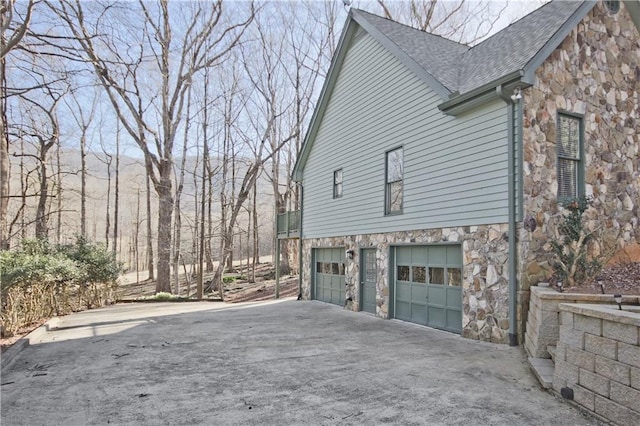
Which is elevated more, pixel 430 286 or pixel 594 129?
pixel 594 129

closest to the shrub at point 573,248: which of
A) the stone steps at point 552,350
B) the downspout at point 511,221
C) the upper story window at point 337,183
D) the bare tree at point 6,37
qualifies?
the downspout at point 511,221

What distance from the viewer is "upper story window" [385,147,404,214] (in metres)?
9.89

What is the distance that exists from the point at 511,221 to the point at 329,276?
23.7 feet

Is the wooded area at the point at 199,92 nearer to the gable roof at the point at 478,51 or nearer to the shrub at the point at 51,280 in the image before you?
the shrub at the point at 51,280

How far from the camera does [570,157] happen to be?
24.4ft

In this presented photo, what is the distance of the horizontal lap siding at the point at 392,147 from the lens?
7539mm

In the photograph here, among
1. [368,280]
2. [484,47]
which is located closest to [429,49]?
[484,47]

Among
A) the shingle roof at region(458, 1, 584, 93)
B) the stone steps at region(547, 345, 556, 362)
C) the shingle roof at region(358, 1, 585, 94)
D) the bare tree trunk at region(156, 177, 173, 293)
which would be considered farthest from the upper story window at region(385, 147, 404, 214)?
the bare tree trunk at region(156, 177, 173, 293)

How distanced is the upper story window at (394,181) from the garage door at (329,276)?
2820 millimetres

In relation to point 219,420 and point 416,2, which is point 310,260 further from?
point 416,2

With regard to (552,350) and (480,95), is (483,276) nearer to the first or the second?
(552,350)

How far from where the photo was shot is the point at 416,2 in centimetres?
2148

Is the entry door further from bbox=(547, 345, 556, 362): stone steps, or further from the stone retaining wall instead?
bbox=(547, 345, 556, 362): stone steps

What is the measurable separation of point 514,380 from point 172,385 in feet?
13.2
